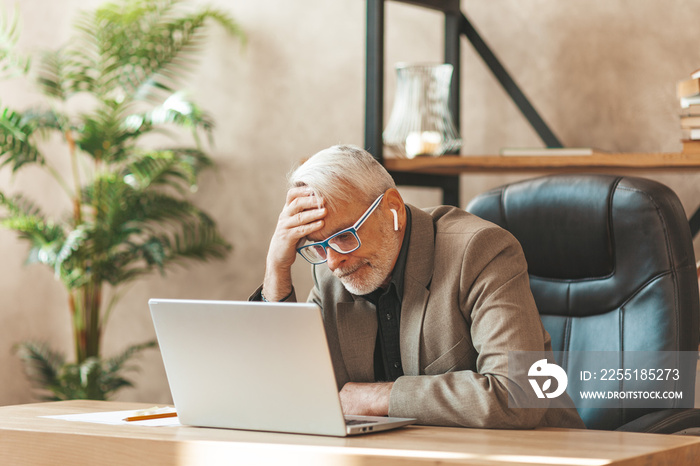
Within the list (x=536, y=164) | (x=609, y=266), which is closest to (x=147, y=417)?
(x=609, y=266)

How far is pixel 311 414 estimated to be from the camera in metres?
1.27

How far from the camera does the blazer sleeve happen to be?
142cm

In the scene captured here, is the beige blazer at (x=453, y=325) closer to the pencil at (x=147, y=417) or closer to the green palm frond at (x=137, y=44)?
the pencil at (x=147, y=417)

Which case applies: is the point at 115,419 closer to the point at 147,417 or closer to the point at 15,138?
the point at 147,417

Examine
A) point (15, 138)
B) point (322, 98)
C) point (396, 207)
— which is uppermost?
point (322, 98)

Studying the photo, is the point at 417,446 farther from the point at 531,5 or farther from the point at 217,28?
the point at 217,28

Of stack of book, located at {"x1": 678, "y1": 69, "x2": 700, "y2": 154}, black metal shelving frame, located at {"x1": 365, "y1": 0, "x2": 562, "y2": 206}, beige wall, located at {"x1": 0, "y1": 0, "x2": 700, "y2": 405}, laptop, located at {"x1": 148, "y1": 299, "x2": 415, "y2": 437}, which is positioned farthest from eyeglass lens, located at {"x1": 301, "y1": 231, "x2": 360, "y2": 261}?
beige wall, located at {"x1": 0, "y1": 0, "x2": 700, "y2": 405}

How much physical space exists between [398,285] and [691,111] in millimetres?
1025

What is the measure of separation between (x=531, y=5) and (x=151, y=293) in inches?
80.4

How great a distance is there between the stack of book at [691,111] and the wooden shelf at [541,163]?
3cm

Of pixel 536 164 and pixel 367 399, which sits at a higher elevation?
pixel 536 164

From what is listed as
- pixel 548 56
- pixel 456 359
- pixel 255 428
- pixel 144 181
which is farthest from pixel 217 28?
pixel 255 428

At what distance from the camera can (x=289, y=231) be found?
1741 millimetres

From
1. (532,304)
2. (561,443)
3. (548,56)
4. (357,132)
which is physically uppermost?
(548,56)
